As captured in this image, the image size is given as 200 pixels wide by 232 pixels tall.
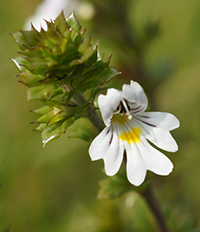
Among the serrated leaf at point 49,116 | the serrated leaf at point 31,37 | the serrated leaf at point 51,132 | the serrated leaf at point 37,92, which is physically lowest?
the serrated leaf at point 51,132

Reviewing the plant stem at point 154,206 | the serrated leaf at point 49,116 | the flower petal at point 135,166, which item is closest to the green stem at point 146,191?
the plant stem at point 154,206

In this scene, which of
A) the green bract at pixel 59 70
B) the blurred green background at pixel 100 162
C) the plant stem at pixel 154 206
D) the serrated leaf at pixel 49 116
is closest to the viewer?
the green bract at pixel 59 70

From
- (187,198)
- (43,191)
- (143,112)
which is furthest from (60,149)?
(143,112)

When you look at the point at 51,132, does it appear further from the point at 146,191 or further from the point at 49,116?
the point at 146,191

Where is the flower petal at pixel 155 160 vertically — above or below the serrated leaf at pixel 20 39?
below

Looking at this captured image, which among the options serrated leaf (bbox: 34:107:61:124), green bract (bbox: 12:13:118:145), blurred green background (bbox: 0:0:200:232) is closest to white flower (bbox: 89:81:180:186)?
green bract (bbox: 12:13:118:145)

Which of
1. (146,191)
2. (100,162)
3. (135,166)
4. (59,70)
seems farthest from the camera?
(100,162)

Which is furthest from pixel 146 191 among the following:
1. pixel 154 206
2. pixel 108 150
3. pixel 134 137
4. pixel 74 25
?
pixel 74 25

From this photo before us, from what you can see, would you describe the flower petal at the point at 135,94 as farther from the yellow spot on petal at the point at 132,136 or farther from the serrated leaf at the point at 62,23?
the serrated leaf at the point at 62,23
